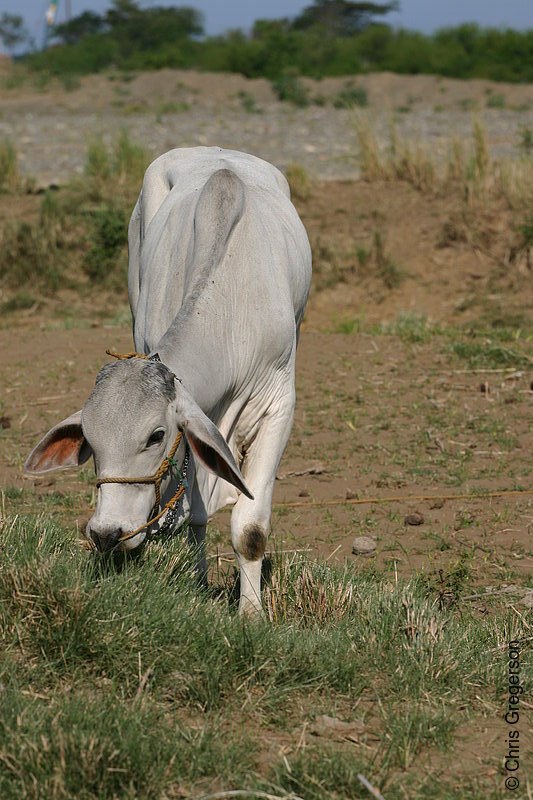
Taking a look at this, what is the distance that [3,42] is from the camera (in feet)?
172

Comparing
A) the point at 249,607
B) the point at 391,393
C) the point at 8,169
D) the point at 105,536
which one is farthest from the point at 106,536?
the point at 8,169

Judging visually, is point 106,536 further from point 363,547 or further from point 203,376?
point 363,547

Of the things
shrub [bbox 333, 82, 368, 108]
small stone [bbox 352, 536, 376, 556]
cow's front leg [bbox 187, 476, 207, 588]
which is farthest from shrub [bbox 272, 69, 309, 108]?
cow's front leg [bbox 187, 476, 207, 588]

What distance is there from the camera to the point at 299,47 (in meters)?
33.9

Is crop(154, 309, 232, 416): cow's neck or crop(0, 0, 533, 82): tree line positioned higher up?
crop(0, 0, 533, 82): tree line

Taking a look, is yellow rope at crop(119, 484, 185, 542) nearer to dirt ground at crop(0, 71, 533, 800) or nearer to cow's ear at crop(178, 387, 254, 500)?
cow's ear at crop(178, 387, 254, 500)

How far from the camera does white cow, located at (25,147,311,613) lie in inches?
124

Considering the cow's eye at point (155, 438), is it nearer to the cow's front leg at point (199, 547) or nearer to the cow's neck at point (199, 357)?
the cow's neck at point (199, 357)

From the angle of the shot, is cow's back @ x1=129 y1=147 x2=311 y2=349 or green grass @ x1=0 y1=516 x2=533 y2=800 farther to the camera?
cow's back @ x1=129 y1=147 x2=311 y2=349

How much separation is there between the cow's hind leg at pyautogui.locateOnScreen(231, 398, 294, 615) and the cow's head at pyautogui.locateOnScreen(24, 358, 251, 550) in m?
0.60

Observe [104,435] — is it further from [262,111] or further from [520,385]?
[262,111]

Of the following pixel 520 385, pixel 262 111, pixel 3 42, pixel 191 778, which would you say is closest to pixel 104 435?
pixel 191 778

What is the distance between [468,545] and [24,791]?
277 cm

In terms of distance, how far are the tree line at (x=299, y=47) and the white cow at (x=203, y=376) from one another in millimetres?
27629
